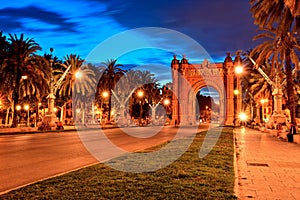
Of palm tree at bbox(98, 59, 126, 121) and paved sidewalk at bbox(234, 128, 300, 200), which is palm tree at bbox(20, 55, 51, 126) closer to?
palm tree at bbox(98, 59, 126, 121)

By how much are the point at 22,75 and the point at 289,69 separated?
26.3 metres

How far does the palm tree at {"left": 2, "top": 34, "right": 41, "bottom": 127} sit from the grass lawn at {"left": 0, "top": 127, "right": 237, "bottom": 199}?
2986cm

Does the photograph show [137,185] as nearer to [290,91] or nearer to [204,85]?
[290,91]

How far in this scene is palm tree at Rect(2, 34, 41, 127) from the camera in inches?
1419

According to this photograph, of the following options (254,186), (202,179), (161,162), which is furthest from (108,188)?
(161,162)

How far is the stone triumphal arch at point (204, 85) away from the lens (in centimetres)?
6656

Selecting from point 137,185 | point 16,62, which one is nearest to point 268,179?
point 137,185

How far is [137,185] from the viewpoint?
22.5 ft

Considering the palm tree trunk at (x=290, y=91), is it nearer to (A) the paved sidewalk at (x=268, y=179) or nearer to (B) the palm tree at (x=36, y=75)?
(A) the paved sidewalk at (x=268, y=179)

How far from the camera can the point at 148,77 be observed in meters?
70.3

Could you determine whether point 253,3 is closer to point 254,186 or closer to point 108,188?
point 254,186

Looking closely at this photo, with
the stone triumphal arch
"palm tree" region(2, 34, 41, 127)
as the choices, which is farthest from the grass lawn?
the stone triumphal arch

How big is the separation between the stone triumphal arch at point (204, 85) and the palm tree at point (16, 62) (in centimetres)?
3500

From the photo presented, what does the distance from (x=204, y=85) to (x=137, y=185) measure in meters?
63.8
